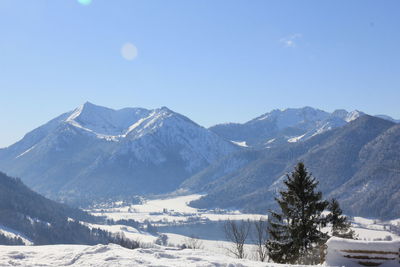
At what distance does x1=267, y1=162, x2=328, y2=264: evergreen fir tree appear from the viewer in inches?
1500

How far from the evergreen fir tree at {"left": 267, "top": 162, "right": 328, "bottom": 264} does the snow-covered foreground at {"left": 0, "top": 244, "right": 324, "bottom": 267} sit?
18820mm

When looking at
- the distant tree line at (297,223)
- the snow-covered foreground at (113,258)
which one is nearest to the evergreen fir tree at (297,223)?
the distant tree line at (297,223)

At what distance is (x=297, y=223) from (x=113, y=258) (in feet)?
76.7

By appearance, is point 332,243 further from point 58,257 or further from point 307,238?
point 307,238

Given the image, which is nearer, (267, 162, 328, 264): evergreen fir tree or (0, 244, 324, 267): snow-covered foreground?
(0, 244, 324, 267): snow-covered foreground

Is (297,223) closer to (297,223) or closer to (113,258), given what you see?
(297,223)

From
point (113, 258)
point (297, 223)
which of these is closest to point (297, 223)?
point (297, 223)

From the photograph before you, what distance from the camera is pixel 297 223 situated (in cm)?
3906

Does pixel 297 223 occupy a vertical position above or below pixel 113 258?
above

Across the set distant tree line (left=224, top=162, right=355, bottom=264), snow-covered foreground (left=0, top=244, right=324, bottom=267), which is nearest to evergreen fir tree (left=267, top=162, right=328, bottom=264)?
distant tree line (left=224, top=162, right=355, bottom=264)

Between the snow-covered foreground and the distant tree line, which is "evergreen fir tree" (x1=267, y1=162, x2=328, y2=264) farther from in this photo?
the snow-covered foreground

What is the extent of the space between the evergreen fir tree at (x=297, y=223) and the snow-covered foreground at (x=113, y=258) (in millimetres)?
18820

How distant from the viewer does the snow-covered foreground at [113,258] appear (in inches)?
747

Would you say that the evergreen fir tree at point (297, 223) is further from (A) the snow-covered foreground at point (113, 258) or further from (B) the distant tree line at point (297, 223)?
(A) the snow-covered foreground at point (113, 258)
